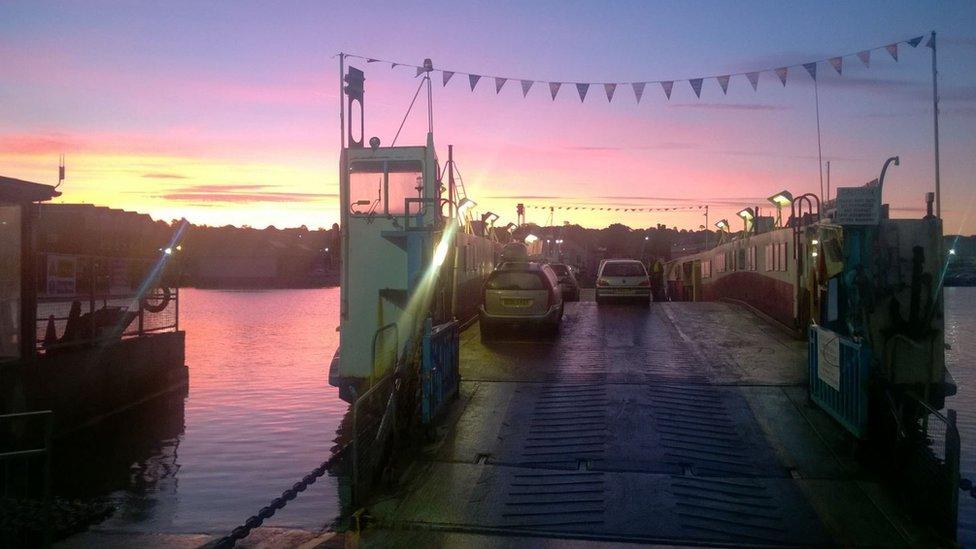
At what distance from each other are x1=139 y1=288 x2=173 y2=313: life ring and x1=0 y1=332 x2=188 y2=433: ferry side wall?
2.26 ft

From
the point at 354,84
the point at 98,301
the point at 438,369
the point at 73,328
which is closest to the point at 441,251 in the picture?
the point at 438,369

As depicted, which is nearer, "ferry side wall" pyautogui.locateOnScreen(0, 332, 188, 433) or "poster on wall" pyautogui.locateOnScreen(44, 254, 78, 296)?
"ferry side wall" pyautogui.locateOnScreen(0, 332, 188, 433)

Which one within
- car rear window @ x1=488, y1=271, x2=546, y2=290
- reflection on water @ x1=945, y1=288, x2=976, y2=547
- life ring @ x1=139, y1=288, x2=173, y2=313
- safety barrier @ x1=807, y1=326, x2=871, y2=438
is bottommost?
reflection on water @ x1=945, y1=288, x2=976, y2=547

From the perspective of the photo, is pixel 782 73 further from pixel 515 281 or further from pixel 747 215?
pixel 747 215

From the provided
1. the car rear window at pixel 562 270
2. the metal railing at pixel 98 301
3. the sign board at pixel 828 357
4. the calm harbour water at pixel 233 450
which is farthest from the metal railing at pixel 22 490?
the car rear window at pixel 562 270

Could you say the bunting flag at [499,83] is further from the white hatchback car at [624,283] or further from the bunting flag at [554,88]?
the white hatchback car at [624,283]

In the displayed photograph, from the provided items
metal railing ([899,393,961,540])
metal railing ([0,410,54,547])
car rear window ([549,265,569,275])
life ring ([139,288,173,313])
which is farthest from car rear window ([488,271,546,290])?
car rear window ([549,265,569,275])

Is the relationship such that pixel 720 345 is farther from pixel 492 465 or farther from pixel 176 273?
pixel 176 273

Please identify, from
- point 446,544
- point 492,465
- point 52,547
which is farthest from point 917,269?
point 52,547

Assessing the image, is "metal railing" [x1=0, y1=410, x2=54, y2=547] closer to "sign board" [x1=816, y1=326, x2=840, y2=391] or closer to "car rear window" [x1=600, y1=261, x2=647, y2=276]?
"sign board" [x1=816, y1=326, x2=840, y2=391]

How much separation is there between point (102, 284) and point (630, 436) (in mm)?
14482

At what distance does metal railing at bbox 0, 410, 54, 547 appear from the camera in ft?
25.4

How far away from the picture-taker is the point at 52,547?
843cm

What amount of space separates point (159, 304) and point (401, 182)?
12105 millimetres
